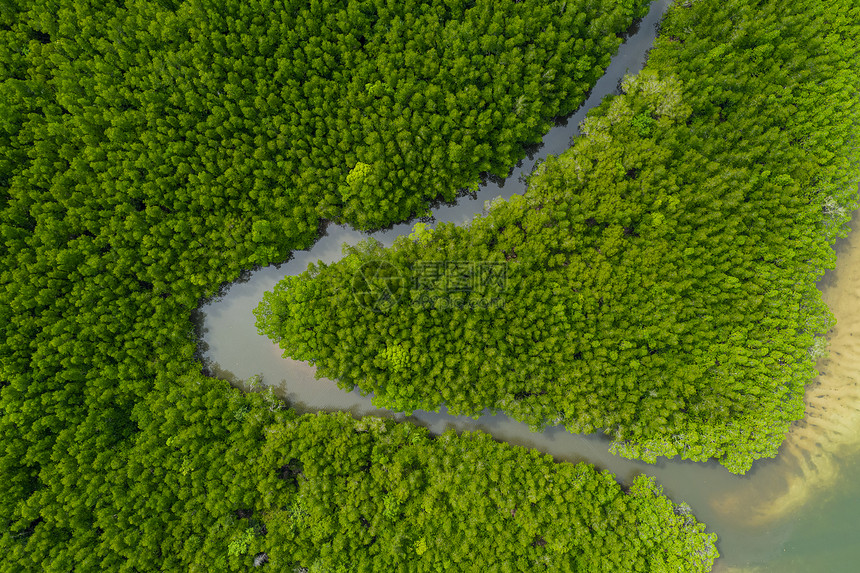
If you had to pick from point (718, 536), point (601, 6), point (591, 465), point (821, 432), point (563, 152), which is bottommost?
point (718, 536)

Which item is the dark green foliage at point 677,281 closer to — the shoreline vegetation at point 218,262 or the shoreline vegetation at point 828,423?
the shoreline vegetation at point 828,423

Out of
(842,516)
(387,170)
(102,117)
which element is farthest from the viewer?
(842,516)

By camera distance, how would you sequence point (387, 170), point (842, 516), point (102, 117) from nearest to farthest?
point (102, 117), point (387, 170), point (842, 516)

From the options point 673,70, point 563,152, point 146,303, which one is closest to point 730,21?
point 673,70

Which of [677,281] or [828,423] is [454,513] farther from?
[828,423]

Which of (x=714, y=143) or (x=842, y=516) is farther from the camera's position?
(x=842, y=516)

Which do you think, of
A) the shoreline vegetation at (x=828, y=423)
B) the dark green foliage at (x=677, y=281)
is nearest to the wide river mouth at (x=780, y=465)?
the shoreline vegetation at (x=828, y=423)

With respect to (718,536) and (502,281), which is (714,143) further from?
(718,536)

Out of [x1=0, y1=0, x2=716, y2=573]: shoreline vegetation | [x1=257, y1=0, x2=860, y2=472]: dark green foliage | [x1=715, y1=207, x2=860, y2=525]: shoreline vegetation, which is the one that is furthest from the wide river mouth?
[x1=257, y1=0, x2=860, y2=472]: dark green foliage
